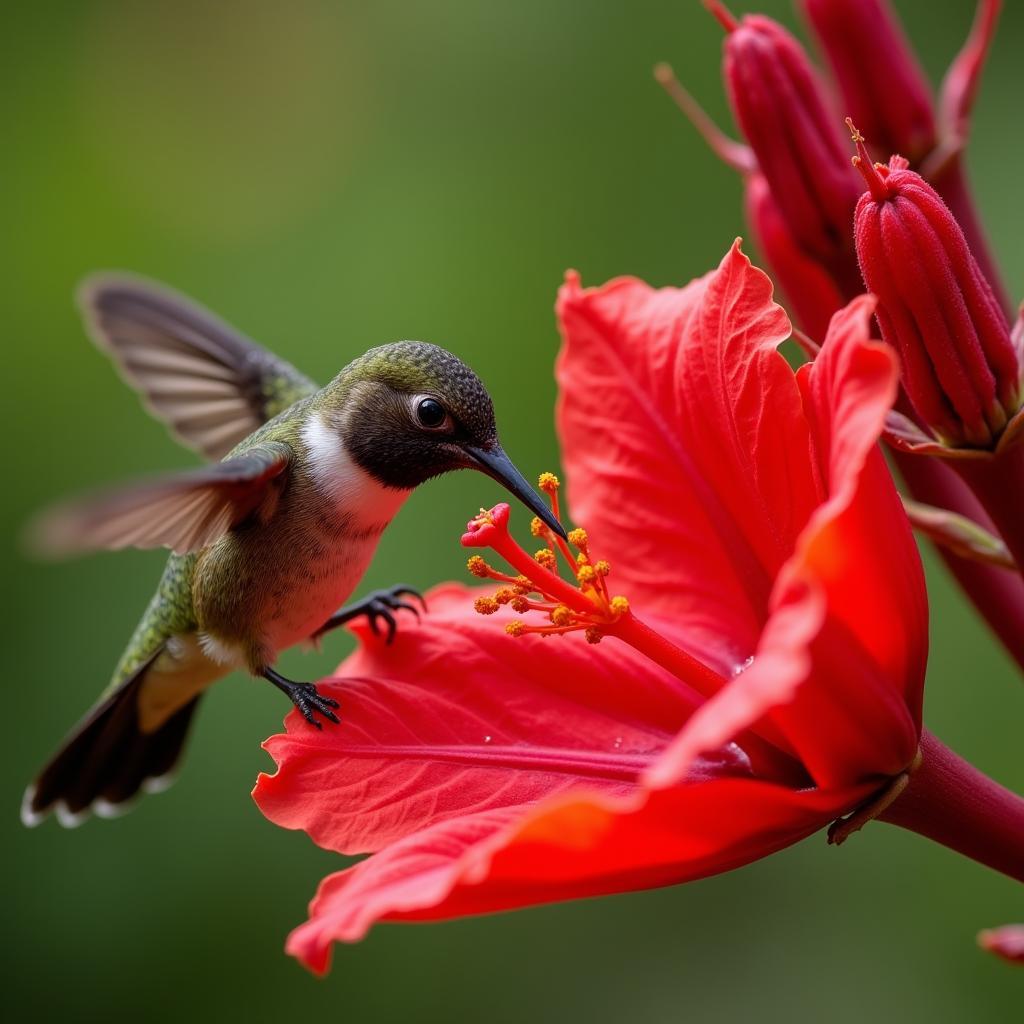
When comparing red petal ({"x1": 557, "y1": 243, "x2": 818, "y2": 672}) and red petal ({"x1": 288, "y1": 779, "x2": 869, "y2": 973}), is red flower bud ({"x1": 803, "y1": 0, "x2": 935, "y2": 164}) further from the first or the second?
red petal ({"x1": 288, "y1": 779, "x2": 869, "y2": 973})

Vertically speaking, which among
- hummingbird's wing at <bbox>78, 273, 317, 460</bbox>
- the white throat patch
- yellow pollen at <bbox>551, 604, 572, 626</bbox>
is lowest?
yellow pollen at <bbox>551, 604, 572, 626</bbox>

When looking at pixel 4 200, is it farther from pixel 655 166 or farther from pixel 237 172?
pixel 655 166

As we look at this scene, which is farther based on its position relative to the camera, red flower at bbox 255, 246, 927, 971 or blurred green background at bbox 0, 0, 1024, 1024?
blurred green background at bbox 0, 0, 1024, 1024

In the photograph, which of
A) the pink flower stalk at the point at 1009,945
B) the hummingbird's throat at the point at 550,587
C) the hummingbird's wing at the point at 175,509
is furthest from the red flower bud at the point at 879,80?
the pink flower stalk at the point at 1009,945

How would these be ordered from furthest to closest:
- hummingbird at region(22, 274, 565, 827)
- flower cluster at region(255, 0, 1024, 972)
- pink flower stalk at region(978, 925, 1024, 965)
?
hummingbird at region(22, 274, 565, 827) < pink flower stalk at region(978, 925, 1024, 965) < flower cluster at region(255, 0, 1024, 972)

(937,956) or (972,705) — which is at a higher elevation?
(972,705)

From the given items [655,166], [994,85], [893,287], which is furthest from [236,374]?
[994,85]

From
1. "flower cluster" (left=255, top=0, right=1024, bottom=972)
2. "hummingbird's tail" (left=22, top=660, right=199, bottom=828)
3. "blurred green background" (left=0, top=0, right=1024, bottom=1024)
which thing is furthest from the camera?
"blurred green background" (left=0, top=0, right=1024, bottom=1024)

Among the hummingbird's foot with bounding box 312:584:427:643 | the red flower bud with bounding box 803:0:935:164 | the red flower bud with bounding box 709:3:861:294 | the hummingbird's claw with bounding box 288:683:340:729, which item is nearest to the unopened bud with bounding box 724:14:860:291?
the red flower bud with bounding box 709:3:861:294
